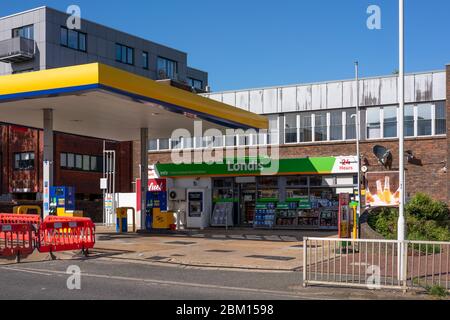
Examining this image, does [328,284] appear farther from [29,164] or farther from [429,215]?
[29,164]

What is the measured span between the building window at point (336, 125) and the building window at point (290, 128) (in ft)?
6.39

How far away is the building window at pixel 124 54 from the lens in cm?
5653

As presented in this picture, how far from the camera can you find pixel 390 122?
95.7ft

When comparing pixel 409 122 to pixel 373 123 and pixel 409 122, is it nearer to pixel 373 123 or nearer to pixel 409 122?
pixel 409 122

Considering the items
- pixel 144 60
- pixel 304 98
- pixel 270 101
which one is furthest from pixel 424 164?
pixel 144 60

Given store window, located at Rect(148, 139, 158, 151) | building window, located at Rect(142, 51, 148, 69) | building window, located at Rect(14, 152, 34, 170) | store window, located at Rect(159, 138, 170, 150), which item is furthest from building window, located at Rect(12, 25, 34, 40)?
store window, located at Rect(159, 138, 170, 150)

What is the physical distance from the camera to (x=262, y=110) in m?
32.5

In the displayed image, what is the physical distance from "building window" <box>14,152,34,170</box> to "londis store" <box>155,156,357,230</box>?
1567 cm

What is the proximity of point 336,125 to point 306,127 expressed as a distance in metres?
1.64

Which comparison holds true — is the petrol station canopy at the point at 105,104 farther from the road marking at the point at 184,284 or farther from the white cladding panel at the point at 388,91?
the white cladding panel at the point at 388,91

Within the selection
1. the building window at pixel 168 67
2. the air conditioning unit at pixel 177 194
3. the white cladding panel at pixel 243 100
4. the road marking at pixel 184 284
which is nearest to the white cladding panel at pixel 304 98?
the white cladding panel at pixel 243 100

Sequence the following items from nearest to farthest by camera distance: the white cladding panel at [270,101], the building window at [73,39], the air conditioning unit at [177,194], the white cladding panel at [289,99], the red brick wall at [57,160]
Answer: the air conditioning unit at [177,194] < the white cladding panel at [289,99] < the white cladding panel at [270,101] < the red brick wall at [57,160] < the building window at [73,39]
